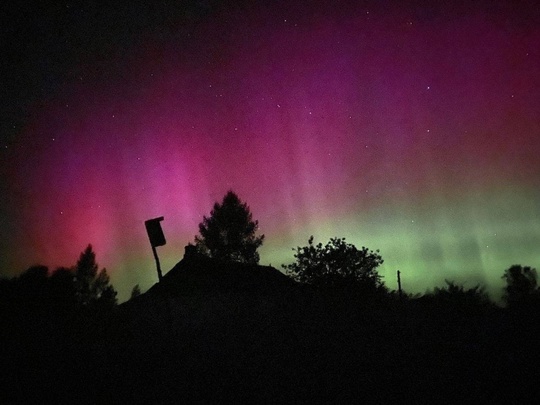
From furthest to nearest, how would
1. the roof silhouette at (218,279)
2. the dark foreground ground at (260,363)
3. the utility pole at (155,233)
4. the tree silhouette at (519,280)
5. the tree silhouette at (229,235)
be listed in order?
the tree silhouette at (519,280), the tree silhouette at (229,235), the roof silhouette at (218,279), the utility pole at (155,233), the dark foreground ground at (260,363)

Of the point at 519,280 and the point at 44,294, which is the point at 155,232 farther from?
the point at 519,280

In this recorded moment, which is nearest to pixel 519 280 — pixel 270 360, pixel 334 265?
pixel 334 265

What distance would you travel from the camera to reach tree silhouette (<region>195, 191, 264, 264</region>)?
4912cm

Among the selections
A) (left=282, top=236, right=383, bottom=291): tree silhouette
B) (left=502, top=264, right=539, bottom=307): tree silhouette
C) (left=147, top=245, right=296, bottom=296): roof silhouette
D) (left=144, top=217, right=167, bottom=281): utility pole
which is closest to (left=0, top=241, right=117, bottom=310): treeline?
(left=144, top=217, right=167, bottom=281): utility pole

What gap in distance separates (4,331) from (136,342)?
355cm

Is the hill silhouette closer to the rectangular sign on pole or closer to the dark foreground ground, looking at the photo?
the dark foreground ground

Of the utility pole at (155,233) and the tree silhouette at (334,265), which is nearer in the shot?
the utility pole at (155,233)

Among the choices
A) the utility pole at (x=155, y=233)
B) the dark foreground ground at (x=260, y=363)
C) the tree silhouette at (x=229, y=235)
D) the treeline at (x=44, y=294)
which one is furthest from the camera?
the tree silhouette at (x=229, y=235)

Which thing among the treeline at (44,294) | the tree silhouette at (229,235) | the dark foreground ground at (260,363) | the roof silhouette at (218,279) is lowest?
the dark foreground ground at (260,363)

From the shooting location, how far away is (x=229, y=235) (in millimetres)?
49938

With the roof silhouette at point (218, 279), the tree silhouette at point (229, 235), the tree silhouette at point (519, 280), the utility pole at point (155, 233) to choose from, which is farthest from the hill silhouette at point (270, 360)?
the tree silhouette at point (519, 280)

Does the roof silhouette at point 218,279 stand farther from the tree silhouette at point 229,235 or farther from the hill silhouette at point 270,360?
the tree silhouette at point 229,235

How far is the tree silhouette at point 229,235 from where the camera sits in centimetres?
4912

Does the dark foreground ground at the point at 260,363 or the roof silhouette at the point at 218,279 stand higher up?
the roof silhouette at the point at 218,279
